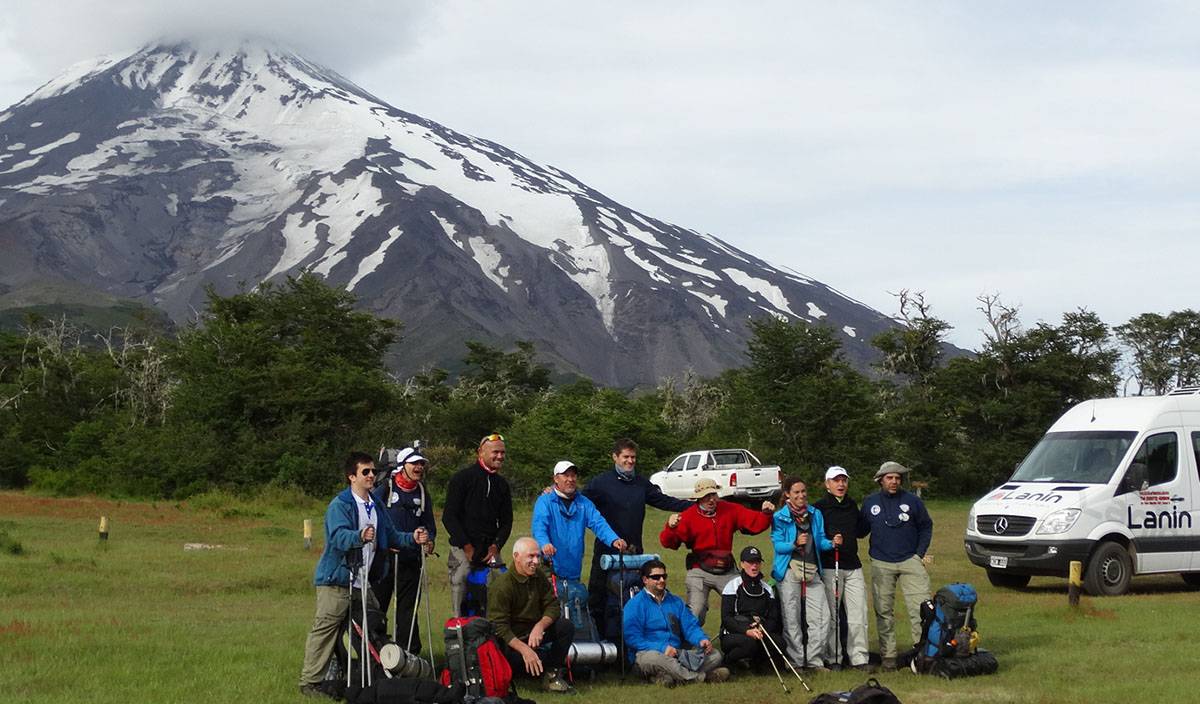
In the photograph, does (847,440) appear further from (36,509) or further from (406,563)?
(406,563)

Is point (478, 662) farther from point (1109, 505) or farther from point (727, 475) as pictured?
point (727, 475)

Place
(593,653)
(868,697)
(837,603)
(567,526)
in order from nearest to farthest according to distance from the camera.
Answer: (868,697) < (593,653) < (567,526) < (837,603)

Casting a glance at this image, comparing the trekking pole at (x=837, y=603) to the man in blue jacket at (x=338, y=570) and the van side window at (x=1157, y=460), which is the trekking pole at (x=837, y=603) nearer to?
the man in blue jacket at (x=338, y=570)

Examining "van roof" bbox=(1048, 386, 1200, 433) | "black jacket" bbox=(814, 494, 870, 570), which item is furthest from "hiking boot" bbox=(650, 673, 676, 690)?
"van roof" bbox=(1048, 386, 1200, 433)

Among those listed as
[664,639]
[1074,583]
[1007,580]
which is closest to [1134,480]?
[1007,580]

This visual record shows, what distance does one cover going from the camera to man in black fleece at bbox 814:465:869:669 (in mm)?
11078

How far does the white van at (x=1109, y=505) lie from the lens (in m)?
15.6

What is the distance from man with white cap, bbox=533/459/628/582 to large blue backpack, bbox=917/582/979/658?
8.68 feet

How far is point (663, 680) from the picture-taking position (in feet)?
33.4

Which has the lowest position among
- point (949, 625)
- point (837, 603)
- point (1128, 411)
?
point (949, 625)

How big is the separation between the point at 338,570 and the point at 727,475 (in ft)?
76.3

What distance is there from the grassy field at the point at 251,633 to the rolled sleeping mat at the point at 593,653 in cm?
20

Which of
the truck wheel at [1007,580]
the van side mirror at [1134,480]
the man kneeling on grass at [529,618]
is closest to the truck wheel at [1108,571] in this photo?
the van side mirror at [1134,480]

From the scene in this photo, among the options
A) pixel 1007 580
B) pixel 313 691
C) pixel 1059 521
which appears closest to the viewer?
pixel 313 691
